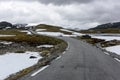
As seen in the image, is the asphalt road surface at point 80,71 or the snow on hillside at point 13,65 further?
the snow on hillside at point 13,65

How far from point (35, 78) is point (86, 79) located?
2.27 m

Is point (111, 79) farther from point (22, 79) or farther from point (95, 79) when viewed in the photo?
point (22, 79)

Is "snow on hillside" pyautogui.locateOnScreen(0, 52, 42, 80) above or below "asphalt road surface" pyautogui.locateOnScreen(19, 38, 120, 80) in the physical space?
below

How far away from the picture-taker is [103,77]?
13523 millimetres

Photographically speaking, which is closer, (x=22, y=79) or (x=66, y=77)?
(x=22, y=79)

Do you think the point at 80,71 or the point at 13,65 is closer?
the point at 80,71

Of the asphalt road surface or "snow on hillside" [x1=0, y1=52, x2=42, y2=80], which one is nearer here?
the asphalt road surface

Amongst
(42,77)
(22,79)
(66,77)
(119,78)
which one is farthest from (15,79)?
(119,78)

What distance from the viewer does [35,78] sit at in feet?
42.1

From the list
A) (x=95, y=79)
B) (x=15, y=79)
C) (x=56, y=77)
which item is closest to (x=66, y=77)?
(x=56, y=77)

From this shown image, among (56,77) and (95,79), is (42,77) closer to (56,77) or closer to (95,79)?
(56,77)

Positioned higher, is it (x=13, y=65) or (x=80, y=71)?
(x=80, y=71)

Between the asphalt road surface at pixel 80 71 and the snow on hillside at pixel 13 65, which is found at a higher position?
the asphalt road surface at pixel 80 71

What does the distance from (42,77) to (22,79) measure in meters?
1.06
